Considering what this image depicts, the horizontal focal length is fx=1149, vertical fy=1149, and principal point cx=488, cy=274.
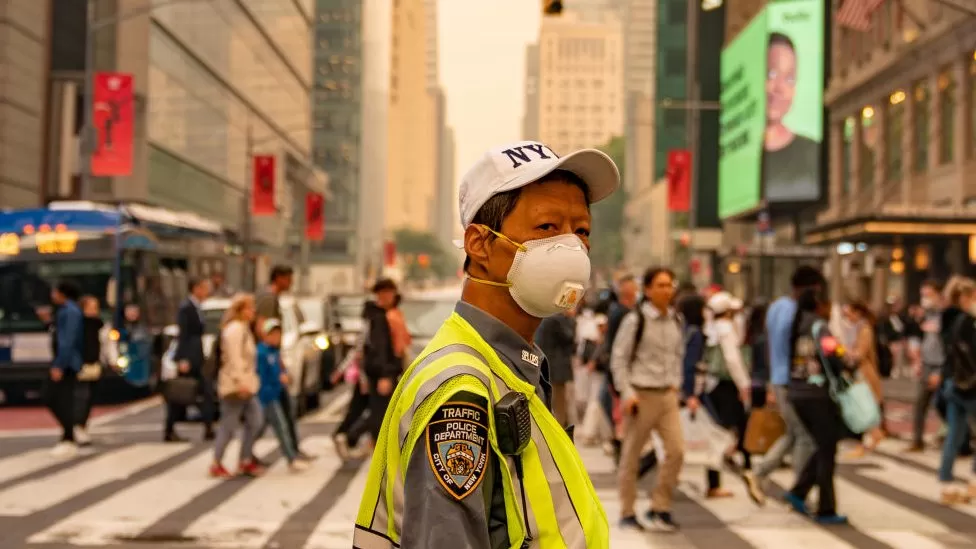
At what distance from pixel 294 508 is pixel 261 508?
0.29 m

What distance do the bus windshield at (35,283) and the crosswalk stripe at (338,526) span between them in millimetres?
10807

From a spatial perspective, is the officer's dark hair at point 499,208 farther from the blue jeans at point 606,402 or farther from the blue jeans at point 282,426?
the blue jeans at point 606,402

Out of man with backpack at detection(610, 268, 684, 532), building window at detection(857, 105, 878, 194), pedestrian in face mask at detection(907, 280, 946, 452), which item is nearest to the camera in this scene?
man with backpack at detection(610, 268, 684, 532)

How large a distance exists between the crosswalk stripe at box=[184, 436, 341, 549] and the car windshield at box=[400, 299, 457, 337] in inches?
140

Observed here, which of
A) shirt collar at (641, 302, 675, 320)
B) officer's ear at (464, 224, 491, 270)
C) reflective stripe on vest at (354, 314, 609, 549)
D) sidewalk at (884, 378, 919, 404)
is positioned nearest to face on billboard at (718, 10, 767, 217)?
sidewalk at (884, 378, 919, 404)

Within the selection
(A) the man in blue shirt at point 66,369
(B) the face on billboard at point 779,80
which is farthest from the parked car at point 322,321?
(B) the face on billboard at point 779,80

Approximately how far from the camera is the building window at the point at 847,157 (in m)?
49.7

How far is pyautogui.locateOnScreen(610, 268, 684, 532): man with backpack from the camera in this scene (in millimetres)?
8898

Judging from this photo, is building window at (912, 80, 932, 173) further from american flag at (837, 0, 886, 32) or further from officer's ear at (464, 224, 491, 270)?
officer's ear at (464, 224, 491, 270)

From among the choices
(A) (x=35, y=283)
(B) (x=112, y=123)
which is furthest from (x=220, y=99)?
(A) (x=35, y=283)

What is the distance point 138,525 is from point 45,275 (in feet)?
39.7

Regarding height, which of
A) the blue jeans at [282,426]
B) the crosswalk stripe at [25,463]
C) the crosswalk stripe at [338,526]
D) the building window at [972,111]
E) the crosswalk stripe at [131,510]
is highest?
the building window at [972,111]

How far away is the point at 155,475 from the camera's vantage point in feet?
38.3

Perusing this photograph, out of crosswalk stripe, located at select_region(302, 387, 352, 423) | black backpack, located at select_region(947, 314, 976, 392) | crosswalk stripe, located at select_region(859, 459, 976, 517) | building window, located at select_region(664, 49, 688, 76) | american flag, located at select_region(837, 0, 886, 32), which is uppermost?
building window, located at select_region(664, 49, 688, 76)
